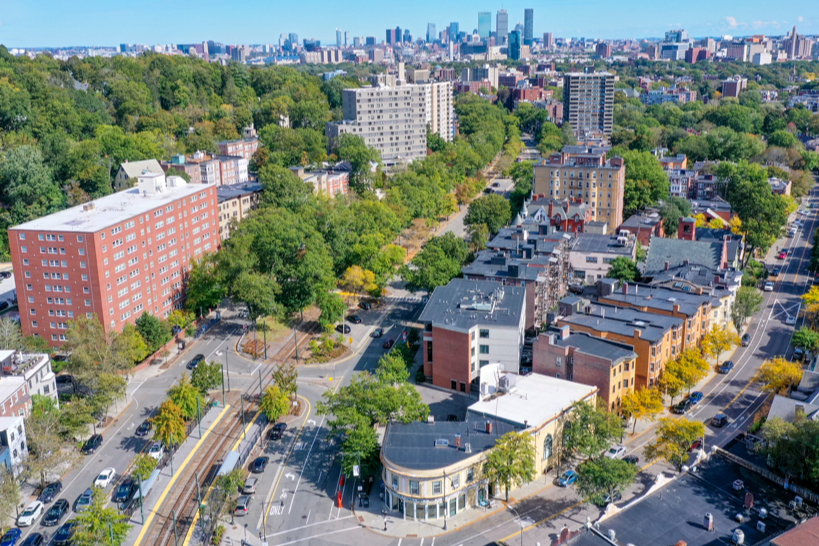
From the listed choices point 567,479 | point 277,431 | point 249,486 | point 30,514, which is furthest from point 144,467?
point 567,479

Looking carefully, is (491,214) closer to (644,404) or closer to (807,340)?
(807,340)

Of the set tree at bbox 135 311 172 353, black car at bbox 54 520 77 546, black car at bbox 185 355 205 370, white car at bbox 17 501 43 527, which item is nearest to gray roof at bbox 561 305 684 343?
black car at bbox 185 355 205 370

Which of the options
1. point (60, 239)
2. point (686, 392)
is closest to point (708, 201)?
point (686, 392)

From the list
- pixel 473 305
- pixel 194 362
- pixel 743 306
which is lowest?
pixel 194 362

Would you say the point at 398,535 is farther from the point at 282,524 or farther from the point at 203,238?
the point at 203,238

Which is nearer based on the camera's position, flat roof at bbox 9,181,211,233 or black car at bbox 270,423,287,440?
black car at bbox 270,423,287,440

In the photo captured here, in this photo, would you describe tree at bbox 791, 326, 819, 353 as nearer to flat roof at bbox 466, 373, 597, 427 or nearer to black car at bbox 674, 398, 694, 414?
black car at bbox 674, 398, 694, 414

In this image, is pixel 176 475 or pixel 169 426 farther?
pixel 169 426
